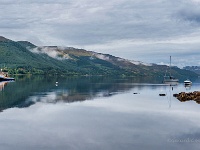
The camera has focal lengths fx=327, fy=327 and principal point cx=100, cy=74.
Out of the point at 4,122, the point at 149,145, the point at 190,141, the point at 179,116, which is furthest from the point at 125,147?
the point at 179,116

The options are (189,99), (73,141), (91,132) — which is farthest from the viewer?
(189,99)

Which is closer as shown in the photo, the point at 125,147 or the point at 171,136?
the point at 125,147

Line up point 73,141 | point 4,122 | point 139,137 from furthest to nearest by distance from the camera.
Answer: point 4,122 < point 139,137 < point 73,141

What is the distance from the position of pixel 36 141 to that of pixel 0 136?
5.68 metres

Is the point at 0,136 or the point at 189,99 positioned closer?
the point at 0,136

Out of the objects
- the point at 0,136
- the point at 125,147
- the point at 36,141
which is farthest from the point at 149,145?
the point at 0,136

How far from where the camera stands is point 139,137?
4194 centimetres

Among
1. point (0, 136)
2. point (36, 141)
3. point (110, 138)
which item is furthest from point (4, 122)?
point (110, 138)

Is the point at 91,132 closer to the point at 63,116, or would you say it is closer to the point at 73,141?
the point at 73,141

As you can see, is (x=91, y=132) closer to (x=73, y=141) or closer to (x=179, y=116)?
(x=73, y=141)

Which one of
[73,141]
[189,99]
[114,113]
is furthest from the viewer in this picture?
[189,99]

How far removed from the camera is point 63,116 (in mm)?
60594

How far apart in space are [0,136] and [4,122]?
11.2 metres

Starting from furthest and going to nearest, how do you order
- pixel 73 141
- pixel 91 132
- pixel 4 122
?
pixel 4 122 < pixel 91 132 < pixel 73 141
